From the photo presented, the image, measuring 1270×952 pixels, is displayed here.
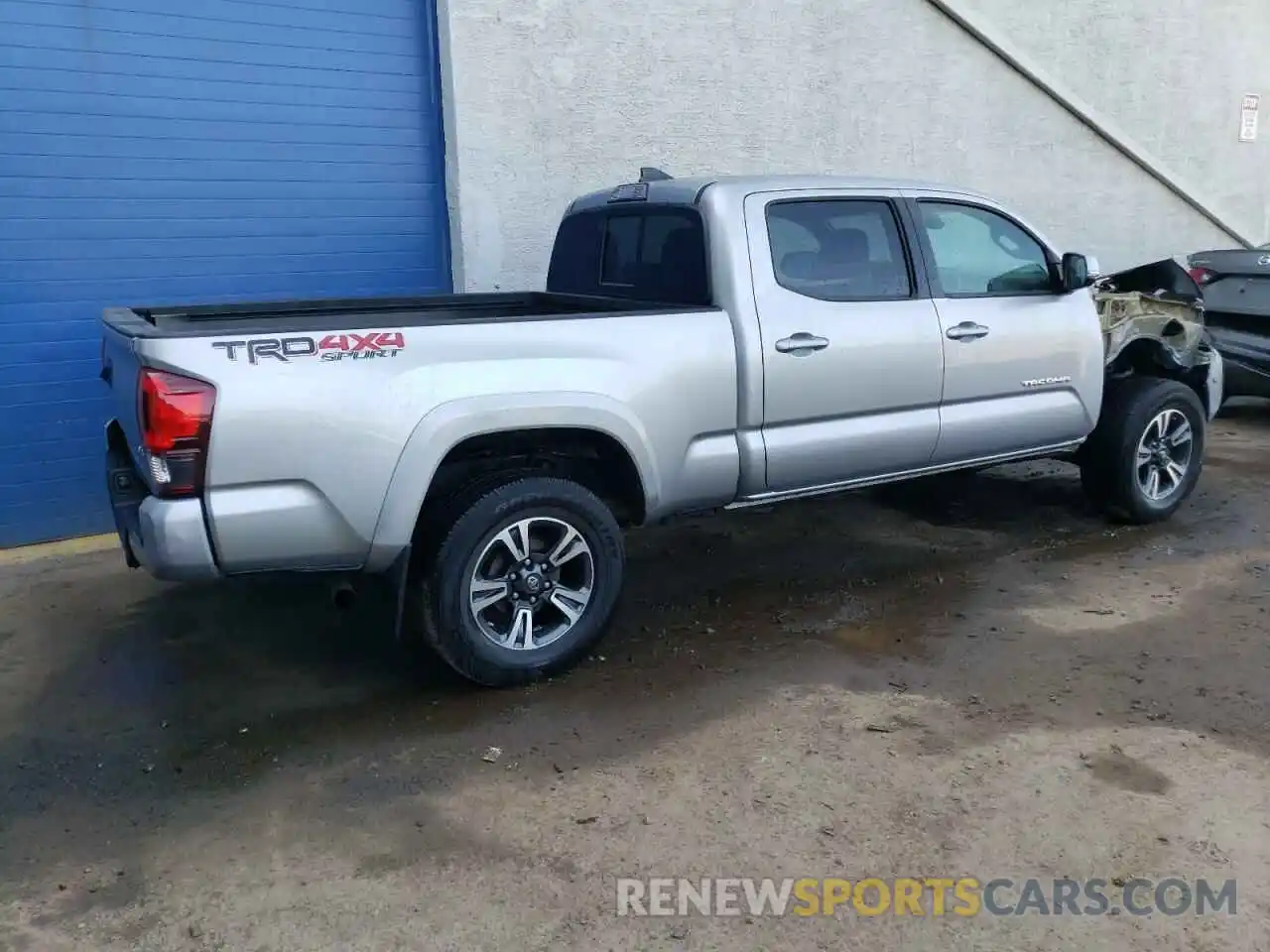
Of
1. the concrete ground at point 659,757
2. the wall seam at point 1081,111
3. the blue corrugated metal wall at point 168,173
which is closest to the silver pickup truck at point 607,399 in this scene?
the concrete ground at point 659,757

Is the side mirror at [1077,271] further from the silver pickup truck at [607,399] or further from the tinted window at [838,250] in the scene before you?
the tinted window at [838,250]

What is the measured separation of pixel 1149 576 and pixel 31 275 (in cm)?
611

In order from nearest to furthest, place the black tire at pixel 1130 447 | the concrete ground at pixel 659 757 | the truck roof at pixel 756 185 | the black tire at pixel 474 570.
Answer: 1. the concrete ground at pixel 659 757
2. the black tire at pixel 474 570
3. the truck roof at pixel 756 185
4. the black tire at pixel 1130 447

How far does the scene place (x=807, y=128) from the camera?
29.0 ft

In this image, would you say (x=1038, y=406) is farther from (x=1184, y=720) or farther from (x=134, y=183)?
(x=134, y=183)

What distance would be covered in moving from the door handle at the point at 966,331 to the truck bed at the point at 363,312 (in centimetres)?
143

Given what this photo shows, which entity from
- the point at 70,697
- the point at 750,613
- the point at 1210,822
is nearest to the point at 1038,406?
the point at 750,613

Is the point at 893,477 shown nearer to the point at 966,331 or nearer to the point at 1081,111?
the point at 966,331

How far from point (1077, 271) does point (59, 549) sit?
5.70 m

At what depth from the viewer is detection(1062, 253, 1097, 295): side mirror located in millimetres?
5406

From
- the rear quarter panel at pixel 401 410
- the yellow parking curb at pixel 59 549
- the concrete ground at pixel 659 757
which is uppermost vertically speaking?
the rear quarter panel at pixel 401 410

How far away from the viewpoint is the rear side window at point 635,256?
471 cm

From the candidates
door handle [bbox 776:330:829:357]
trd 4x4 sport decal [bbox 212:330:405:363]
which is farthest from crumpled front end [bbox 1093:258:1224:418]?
trd 4x4 sport decal [bbox 212:330:405:363]

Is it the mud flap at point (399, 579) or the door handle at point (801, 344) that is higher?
the door handle at point (801, 344)
